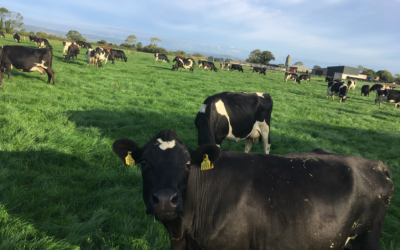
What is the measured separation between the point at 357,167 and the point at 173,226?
7.40 ft

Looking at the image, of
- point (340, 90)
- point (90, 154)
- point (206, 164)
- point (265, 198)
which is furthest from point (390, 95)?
point (90, 154)

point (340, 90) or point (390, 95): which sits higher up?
point (390, 95)

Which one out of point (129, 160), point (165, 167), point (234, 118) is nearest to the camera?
point (165, 167)

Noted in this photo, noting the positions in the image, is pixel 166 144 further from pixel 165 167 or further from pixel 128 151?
pixel 128 151

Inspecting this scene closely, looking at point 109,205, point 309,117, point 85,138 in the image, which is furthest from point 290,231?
point 309,117

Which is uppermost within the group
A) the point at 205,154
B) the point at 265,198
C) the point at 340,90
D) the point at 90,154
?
the point at 340,90

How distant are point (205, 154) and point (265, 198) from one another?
82 centimetres

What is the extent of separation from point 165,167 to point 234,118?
339cm

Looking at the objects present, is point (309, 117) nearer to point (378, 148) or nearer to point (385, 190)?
point (378, 148)

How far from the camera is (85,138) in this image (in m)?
5.57

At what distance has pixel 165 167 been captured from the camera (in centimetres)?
223

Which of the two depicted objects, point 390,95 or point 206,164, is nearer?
point 206,164

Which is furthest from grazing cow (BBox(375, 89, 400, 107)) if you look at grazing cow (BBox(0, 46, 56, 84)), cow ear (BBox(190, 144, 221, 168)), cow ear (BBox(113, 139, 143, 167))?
grazing cow (BBox(0, 46, 56, 84))

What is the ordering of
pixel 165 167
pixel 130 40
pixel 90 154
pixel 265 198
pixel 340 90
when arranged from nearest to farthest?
pixel 165 167
pixel 265 198
pixel 90 154
pixel 340 90
pixel 130 40
